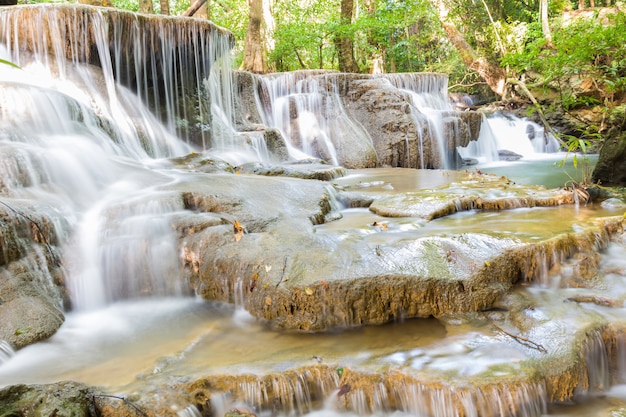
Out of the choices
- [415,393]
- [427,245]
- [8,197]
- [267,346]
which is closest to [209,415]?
[267,346]

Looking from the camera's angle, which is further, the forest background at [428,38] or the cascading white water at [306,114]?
the forest background at [428,38]

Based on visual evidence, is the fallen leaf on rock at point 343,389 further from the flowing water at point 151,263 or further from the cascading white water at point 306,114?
the cascading white water at point 306,114

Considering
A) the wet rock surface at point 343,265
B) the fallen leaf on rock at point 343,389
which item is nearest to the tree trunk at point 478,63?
the wet rock surface at point 343,265

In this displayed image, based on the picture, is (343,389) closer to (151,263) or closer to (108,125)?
(151,263)

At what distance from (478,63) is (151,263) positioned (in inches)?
644

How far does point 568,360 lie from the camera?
270 cm

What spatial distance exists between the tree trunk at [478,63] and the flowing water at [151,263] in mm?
10669

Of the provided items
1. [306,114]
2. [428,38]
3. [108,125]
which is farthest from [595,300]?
[428,38]

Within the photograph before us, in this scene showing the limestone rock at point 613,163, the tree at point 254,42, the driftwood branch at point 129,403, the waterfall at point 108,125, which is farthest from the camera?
the tree at point 254,42

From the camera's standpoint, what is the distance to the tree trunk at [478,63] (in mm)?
17219

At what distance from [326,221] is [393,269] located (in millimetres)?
1630

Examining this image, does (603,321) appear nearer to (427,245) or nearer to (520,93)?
(427,245)

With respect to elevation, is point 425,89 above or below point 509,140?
above

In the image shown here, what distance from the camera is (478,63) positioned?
1722 cm
